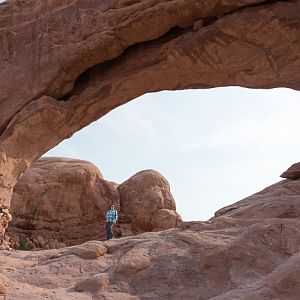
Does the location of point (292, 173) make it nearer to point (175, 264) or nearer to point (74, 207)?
point (175, 264)

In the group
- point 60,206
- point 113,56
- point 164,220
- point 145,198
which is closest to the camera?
point 113,56

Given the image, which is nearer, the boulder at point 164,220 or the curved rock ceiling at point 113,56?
the curved rock ceiling at point 113,56

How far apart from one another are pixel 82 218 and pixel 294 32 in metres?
12.3

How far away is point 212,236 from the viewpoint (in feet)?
20.2

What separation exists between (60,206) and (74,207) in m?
0.56

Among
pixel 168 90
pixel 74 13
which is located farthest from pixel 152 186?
pixel 74 13

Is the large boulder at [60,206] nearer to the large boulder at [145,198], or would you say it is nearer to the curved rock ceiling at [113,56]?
the large boulder at [145,198]

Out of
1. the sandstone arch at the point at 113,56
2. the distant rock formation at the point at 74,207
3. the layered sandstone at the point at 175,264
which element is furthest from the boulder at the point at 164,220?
the layered sandstone at the point at 175,264

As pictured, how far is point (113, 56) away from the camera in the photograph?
13.5 meters

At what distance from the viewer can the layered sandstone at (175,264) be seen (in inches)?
202

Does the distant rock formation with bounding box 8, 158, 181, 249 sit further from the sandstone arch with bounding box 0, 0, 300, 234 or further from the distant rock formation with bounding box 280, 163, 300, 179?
the distant rock formation with bounding box 280, 163, 300, 179

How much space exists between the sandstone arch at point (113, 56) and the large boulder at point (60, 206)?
21.1ft

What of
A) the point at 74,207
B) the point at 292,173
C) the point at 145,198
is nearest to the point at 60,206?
the point at 74,207

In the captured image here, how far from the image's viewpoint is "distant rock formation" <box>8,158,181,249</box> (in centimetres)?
2062
